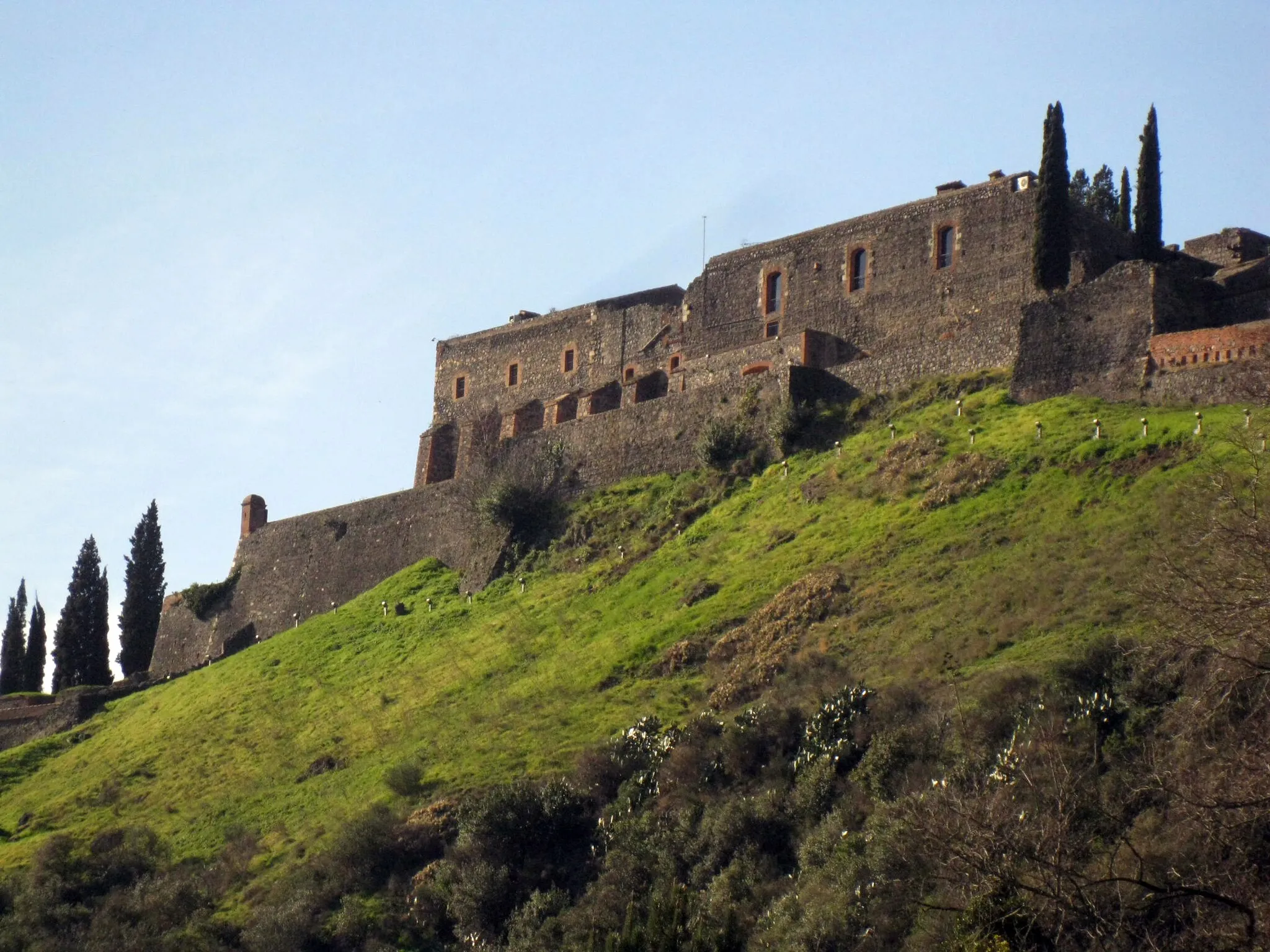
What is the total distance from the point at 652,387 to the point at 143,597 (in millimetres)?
22318

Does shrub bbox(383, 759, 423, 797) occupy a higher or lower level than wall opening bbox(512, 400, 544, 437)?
lower

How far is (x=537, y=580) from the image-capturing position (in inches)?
1988

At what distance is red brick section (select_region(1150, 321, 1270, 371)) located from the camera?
129 ft

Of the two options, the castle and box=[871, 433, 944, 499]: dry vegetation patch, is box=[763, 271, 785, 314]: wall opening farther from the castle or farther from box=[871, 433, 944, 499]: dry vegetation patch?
box=[871, 433, 944, 499]: dry vegetation patch

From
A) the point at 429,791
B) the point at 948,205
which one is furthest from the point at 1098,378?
the point at 429,791

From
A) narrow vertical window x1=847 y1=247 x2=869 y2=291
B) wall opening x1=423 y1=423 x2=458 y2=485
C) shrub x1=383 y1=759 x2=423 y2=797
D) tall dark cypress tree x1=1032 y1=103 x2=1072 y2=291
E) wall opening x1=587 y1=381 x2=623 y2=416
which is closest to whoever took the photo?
shrub x1=383 y1=759 x2=423 y2=797

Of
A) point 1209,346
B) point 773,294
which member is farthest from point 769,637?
point 773,294

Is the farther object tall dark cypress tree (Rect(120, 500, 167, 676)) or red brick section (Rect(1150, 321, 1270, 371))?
tall dark cypress tree (Rect(120, 500, 167, 676))

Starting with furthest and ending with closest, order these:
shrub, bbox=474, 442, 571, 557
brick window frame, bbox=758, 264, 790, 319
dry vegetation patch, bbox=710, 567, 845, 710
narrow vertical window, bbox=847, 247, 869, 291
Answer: brick window frame, bbox=758, 264, 790, 319, shrub, bbox=474, 442, 571, 557, narrow vertical window, bbox=847, 247, 869, 291, dry vegetation patch, bbox=710, 567, 845, 710

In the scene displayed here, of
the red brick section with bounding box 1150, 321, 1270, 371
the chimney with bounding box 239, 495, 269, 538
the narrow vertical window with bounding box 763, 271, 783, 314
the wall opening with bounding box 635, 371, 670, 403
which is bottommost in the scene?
the chimney with bounding box 239, 495, 269, 538

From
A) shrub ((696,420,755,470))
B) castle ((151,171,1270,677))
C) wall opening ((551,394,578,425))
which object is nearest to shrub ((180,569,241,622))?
castle ((151,171,1270,677))

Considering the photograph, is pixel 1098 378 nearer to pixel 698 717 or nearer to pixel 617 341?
pixel 698 717

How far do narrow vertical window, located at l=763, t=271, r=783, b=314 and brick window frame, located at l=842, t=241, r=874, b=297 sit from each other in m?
2.34

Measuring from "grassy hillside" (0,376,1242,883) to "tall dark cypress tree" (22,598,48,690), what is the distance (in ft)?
39.4
